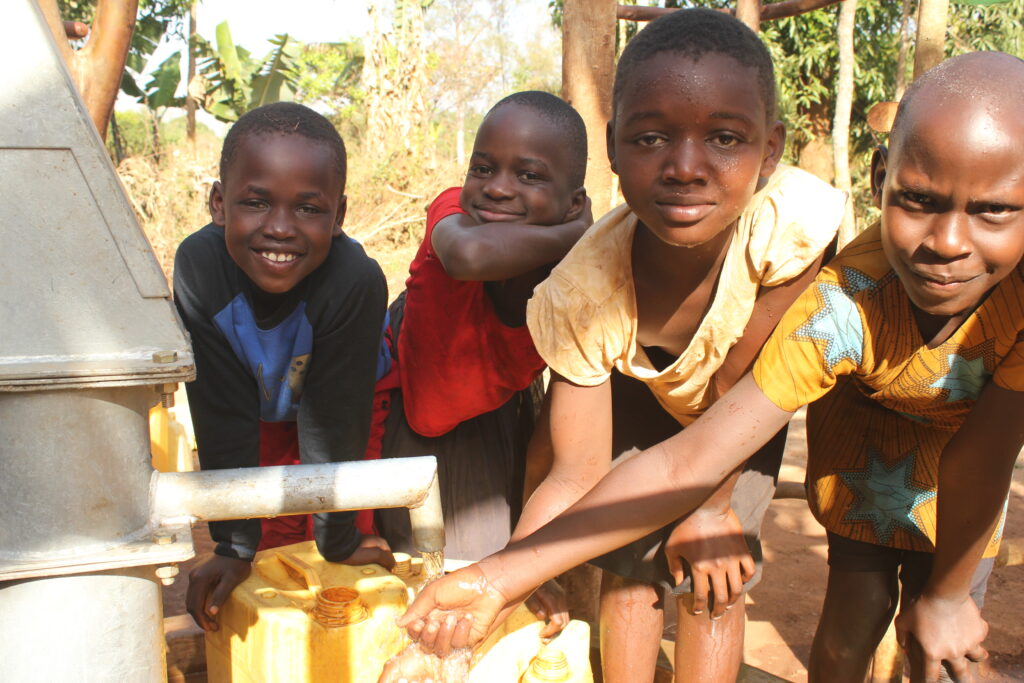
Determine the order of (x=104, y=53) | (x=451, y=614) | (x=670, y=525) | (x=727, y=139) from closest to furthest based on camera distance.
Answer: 1. (x=451, y=614)
2. (x=727, y=139)
3. (x=670, y=525)
4. (x=104, y=53)

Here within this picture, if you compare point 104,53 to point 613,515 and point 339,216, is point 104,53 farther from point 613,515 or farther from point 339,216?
point 613,515

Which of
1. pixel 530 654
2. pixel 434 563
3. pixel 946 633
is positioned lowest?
pixel 530 654

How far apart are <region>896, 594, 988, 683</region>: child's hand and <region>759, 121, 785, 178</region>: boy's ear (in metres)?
0.86

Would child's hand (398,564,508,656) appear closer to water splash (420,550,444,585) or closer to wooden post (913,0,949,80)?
water splash (420,550,444,585)

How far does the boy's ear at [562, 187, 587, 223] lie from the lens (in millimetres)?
2272

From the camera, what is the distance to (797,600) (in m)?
3.63

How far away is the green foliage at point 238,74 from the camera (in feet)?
42.9

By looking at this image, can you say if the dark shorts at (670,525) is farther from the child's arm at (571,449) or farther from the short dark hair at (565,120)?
the short dark hair at (565,120)

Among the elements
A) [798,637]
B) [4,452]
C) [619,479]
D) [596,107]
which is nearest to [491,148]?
[596,107]

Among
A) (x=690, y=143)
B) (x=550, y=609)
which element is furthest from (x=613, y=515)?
(x=690, y=143)

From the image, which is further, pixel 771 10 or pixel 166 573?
pixel 771 10

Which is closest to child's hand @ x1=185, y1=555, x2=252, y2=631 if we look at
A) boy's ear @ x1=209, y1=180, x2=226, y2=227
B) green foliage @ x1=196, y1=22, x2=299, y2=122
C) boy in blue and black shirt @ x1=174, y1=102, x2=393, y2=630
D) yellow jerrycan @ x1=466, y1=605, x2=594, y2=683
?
boy in blue and black shirt @ x1=174, y1=102, x2=393, y2=630

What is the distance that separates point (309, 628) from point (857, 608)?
3.77 feet

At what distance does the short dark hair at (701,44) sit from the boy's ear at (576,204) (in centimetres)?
56
